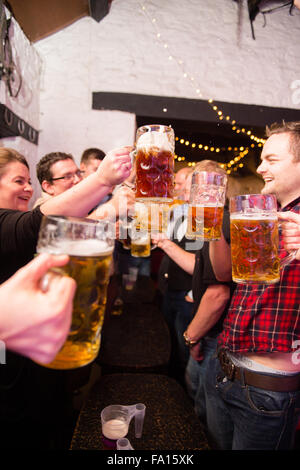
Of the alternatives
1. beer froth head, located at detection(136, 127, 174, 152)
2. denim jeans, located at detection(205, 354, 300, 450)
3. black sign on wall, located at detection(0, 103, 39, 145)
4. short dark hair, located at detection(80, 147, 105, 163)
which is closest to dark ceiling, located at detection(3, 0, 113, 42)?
black sign on wall, located at detection(0, 103, 39, 145)

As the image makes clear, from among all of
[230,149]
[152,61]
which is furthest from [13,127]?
[230,149]

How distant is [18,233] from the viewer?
0.96 metres

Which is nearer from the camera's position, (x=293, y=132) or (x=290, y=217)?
(x=290, y=217)

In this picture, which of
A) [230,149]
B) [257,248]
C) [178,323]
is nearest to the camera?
[257,248]

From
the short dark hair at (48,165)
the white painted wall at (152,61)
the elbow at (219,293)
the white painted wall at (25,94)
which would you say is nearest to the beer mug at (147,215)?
the elbow at (219,293)

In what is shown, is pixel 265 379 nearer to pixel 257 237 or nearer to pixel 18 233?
pixel 257 237

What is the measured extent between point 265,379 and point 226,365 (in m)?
0.16

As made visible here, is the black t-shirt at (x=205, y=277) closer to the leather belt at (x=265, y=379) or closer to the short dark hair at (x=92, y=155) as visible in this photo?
the leather belt at (x=265, y=379)

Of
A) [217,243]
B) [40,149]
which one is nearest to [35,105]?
[40,149]

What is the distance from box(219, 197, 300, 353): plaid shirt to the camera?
1.11 meters

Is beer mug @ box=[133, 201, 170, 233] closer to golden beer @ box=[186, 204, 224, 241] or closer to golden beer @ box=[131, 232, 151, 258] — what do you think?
golden beer @ box=[186, 204, 224, 241]

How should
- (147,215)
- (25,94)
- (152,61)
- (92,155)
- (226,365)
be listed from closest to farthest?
(147,215), (226,365), (92,155), (25,94), (152,61)

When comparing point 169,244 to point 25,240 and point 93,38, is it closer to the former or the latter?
point 25,240

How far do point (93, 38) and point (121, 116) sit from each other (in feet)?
2.96
